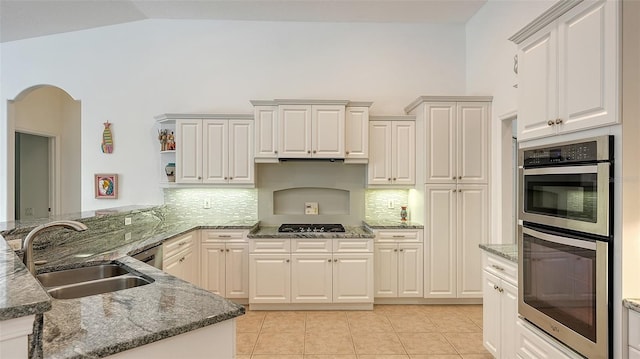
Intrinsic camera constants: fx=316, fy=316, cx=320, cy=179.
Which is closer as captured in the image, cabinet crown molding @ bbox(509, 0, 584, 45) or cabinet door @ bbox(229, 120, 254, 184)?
cabinet crown molding @ bbox(509, 0, 584, 45)

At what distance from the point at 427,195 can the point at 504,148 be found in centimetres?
97

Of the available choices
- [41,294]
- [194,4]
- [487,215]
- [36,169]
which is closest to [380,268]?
[487,215]

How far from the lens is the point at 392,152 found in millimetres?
3920

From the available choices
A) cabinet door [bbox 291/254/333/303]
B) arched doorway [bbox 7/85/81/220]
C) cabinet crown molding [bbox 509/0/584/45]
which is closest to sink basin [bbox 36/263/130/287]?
cabinet door [bbox 291/254/333/303]

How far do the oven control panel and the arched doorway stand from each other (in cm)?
665

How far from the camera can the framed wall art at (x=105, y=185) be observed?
4207mm

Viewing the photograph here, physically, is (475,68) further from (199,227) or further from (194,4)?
(199,227)

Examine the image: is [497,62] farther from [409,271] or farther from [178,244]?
[178,244]

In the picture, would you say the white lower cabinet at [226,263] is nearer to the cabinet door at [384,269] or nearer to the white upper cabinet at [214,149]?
the white upper cabinet at [214,149]

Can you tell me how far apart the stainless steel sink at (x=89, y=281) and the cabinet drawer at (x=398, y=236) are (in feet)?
8.45

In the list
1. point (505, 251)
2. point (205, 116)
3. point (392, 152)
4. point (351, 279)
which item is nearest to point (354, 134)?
point (392, 152)

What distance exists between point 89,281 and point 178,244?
1366 mm

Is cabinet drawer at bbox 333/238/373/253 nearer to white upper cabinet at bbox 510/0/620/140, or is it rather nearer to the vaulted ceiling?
white upper cabinet at bbox 510/0/620/140

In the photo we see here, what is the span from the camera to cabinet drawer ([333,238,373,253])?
3561 mm
